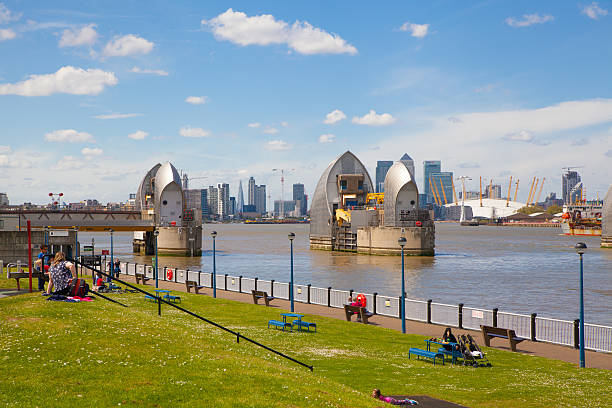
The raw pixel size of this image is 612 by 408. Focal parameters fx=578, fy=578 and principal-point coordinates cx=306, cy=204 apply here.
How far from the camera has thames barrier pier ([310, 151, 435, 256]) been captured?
88.1m

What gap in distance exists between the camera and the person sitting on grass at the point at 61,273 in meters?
15.5

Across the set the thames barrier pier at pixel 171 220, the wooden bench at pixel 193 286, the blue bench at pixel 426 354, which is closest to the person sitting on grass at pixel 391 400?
the blue bench at pixel 426 354

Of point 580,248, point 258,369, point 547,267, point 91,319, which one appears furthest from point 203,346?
point 547,267

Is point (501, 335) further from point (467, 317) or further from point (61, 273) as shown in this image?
point (61, 273)

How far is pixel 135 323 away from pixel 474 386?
9.11 metres

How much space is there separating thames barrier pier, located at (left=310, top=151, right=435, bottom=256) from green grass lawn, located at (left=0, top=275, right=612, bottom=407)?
5566 centimetres

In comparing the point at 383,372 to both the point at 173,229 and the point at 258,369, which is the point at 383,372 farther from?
the point at 173,229

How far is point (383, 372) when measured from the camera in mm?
15977

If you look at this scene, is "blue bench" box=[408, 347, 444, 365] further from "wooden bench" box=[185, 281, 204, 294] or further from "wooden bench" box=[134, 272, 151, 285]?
"wooden bench" box=[134, 272, 151, 285]

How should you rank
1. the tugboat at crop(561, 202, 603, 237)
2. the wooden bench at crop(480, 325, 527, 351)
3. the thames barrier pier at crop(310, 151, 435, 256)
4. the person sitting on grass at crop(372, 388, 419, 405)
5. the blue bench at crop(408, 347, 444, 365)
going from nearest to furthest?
the person sitting on grass at crop(372, 388, 419, 405) → the blue bench at crop(408, 347, 444, 365) → the wooden bench at crop(480, 325, 527, 351) → the thames barrier pier at crop(310, 151, 435, 256) → the tugboat at crop(561, 202, 603, 237)

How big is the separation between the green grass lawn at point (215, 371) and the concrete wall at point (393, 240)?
66024mm

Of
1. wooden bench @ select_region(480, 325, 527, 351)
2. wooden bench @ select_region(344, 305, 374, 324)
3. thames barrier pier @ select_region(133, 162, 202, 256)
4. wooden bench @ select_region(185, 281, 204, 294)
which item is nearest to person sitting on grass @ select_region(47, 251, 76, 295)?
wooden bench @ select_region(344, 305, 374, 324)

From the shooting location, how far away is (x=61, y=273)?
15.7m

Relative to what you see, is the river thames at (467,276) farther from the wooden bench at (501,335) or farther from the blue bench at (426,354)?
the blue bench at (426,354)
